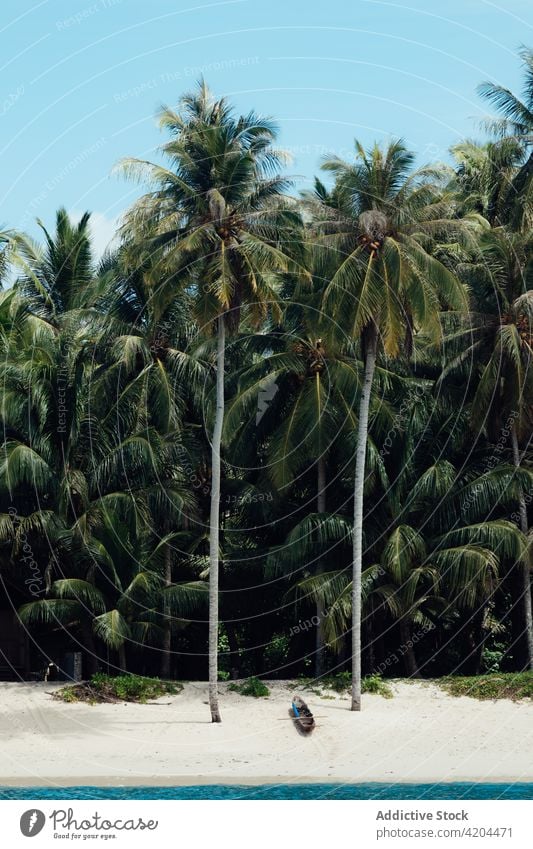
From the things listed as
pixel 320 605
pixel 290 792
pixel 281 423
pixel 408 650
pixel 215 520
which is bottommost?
pixel 290 792

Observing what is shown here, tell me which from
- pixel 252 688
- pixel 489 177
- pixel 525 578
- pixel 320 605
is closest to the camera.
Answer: pixel 252 688

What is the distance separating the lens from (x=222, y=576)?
4072cm

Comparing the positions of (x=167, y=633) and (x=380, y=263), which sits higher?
(x=380, y=263)

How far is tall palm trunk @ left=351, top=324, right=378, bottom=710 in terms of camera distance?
114 ft

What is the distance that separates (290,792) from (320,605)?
853cm

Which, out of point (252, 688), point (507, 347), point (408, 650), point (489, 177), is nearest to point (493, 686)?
point (408, 650)

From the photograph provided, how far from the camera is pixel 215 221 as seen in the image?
3378cm

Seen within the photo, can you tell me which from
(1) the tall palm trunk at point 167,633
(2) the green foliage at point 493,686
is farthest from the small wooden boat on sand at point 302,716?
(1) the tall palm trunk at point 167,633

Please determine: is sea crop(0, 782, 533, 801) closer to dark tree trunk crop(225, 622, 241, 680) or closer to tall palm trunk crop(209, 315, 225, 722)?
tall palm trunk crop(209, 315, 225, 722)

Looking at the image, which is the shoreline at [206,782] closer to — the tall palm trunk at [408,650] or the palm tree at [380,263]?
the palm tree at [380,263]

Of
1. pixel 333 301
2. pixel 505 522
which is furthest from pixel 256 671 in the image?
pixel 333 301

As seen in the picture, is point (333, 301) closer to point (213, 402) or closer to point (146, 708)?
point (213, 402)

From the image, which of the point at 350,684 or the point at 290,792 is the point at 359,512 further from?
the point at 290,792

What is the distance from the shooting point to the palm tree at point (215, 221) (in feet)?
110
